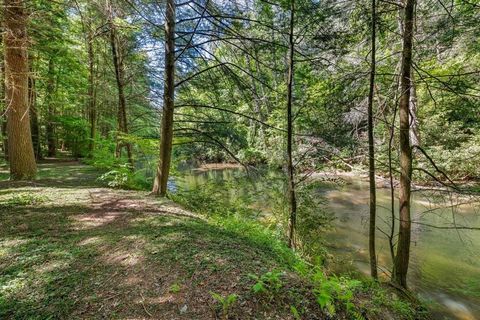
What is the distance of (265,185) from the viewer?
21.3 ft

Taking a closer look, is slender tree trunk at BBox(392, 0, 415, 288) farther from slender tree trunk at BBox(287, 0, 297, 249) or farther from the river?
slender tree trunk at BBox(287, 0, 297, 249)

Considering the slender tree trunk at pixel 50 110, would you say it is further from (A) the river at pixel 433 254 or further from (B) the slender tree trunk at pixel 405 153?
(B) the slender tree trunk at pixel 405 153

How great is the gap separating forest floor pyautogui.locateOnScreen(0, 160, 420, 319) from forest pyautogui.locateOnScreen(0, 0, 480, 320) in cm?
2

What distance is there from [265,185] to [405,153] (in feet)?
10.7

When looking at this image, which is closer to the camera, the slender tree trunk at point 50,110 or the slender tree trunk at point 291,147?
the slender tree trunk at point 291,147

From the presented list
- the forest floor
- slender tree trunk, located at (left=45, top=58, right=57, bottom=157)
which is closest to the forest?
the forest floor

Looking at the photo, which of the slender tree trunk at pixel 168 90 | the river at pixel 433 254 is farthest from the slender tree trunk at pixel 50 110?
the river at pixel 433 254

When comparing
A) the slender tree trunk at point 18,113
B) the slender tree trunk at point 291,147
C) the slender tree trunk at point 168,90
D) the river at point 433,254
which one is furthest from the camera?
the slender tree trunk at point 18,113

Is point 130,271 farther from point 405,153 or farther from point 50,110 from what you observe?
point 50,110

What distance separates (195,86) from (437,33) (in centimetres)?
434

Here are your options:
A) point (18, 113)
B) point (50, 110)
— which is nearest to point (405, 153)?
point (18, 113)

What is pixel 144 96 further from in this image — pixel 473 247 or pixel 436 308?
pixel 473 247

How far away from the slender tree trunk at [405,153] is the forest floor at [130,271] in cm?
223

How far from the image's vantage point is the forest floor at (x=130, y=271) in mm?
2057
